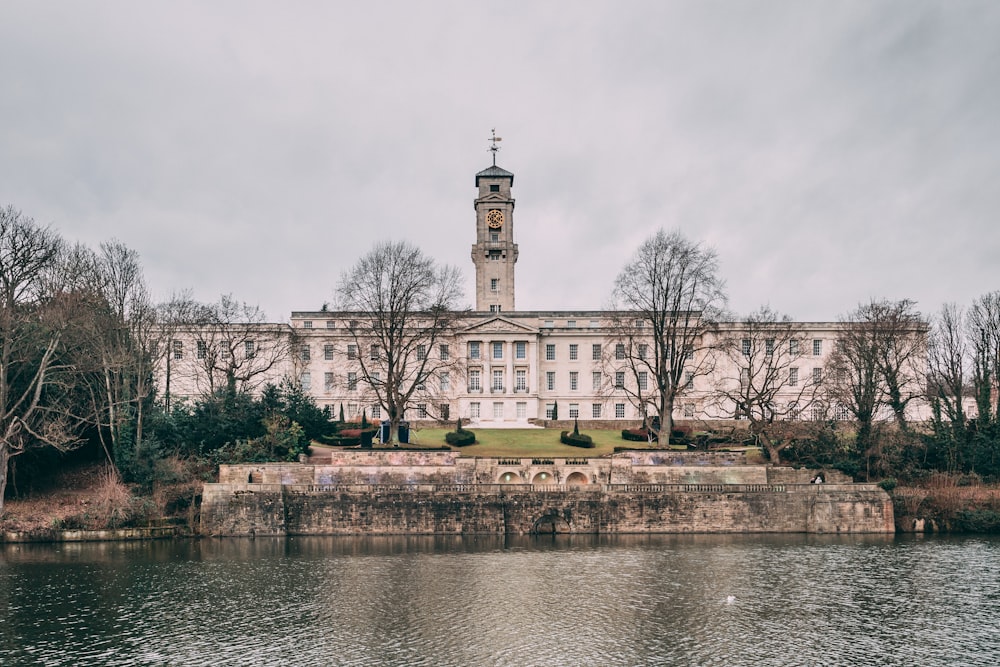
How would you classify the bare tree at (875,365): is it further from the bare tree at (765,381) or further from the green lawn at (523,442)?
the green lawn at (523,442)

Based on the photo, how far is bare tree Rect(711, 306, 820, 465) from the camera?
4694cm

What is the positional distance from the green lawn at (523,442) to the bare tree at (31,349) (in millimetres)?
20977

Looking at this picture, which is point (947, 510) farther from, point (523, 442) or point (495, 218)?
point (495, 218)

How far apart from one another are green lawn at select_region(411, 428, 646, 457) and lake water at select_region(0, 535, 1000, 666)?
1634cm

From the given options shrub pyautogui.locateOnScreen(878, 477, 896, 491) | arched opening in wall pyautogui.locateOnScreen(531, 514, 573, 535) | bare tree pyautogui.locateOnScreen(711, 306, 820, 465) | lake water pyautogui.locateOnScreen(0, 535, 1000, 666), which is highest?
bare tree pyautogui.locateOnScreen(711, 306, 820, 465)

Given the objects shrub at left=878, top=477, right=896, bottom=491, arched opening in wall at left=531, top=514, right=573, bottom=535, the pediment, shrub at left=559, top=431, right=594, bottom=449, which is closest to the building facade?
the pediment

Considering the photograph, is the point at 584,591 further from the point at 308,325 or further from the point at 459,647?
the point at 308,325

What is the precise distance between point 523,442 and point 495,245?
2573 centimetres

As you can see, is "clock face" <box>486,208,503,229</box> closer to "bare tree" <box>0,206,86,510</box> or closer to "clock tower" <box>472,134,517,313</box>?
"clock tower" <box>472,134,517,313</box>

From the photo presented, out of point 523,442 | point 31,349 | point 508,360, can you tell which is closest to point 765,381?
point 523,442

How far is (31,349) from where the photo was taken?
36.7 metres

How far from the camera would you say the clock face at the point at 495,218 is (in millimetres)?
76875

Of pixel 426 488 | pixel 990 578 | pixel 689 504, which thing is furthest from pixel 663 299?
pixel 990 578

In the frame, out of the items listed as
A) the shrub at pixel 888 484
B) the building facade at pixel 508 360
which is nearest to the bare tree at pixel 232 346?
the building facade at pixel 508 360
